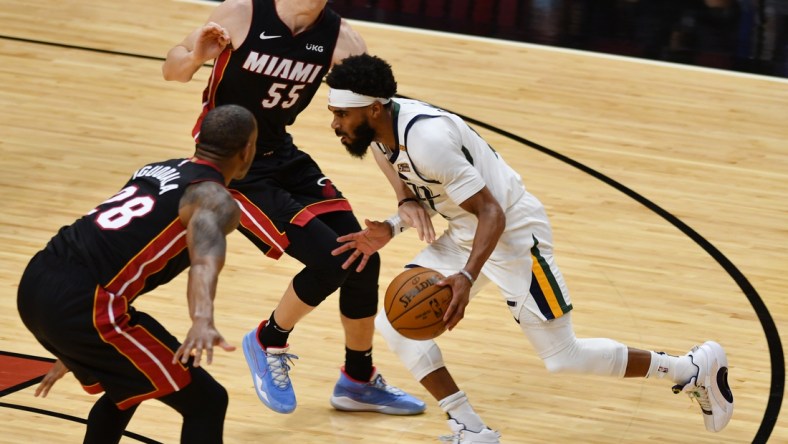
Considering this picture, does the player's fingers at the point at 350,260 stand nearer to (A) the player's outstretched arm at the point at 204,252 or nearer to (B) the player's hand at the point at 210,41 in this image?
(B) the player's hand at the point at 210,41

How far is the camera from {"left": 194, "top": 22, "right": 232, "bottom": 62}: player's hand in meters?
5.32

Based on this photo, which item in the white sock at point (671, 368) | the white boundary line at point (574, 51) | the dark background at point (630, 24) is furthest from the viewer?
the dark background at point (630, 24)

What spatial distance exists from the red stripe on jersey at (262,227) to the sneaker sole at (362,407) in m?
0.74

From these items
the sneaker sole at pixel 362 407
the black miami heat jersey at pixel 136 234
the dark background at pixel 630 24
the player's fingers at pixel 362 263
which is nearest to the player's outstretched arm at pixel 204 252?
the black miami heat jersey at pixel 136 234

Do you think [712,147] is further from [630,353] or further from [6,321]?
[6,321]

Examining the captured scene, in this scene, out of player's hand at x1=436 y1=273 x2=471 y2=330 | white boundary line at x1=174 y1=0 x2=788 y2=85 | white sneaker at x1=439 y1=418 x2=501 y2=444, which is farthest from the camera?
white boundary line at x1=174 y1=0 x2=788 y2=85

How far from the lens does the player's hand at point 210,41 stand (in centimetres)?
532

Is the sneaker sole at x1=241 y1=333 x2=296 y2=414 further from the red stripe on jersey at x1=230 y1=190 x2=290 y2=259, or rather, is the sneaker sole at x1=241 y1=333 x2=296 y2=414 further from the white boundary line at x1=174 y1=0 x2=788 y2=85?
the white boundary line at x1=174 y1=0 x2=788 y2=85

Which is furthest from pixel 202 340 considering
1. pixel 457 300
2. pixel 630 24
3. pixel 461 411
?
pixel 630 24

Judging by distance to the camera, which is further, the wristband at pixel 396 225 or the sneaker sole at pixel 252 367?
the sneaker sole at pixel 252 367

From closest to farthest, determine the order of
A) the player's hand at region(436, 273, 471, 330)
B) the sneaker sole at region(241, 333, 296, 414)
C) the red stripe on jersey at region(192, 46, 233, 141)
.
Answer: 1. the player's hand at region(436, 273, 471, 330)
2. the sneaker sole at region(241, 333, 296, 414)
3. the red stripe on jersey at region(192, 46, 233, 141)

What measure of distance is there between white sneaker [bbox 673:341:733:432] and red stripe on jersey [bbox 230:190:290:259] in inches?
74.6

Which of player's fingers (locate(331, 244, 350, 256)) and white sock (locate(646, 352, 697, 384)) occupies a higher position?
player's fingers (locate(331, 244, 350, 256))

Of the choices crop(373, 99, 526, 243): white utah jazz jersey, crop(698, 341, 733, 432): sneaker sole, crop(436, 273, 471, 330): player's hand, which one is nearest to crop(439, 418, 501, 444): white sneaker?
crop(436, 273, 471, 330): player's hand
